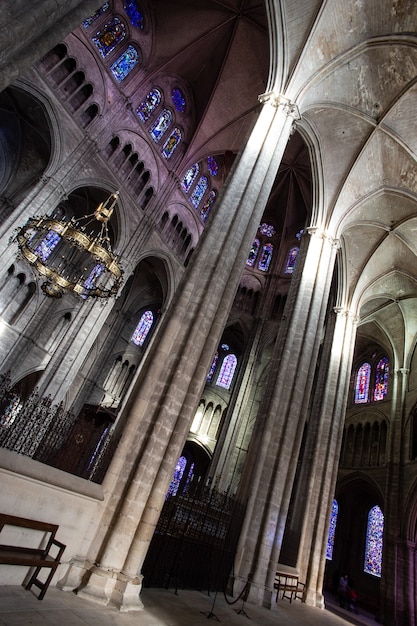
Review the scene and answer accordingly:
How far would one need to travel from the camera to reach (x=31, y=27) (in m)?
4.79

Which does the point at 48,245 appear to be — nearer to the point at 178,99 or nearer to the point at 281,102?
the point at 178,99

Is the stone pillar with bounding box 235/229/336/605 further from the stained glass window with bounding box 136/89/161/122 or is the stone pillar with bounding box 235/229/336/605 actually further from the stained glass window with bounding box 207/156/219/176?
the stained glass window with bounding box 207/156/219/176

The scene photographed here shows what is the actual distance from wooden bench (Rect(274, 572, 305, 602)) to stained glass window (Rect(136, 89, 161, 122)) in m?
18.8

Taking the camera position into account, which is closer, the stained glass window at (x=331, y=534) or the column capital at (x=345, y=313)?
the column capital at (x=345, y=313)

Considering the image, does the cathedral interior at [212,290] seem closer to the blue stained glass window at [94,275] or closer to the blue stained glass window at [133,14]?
the blue stained glass window at [133,14]

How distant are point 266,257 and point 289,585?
19168mm

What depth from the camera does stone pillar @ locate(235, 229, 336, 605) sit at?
8250mm

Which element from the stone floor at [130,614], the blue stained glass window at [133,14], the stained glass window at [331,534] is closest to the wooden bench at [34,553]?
the stone floor at [130,614]

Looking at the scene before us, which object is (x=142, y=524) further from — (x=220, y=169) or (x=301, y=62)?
(x=220, y=169)

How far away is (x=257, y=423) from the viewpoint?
9969mm

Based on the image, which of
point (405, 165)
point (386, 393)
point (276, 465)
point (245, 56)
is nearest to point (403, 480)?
point (386, 393)

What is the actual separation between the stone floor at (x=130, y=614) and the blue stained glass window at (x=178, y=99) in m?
20.8

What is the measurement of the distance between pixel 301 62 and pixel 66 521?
13019 mm

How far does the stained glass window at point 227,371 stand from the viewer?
24.0m
